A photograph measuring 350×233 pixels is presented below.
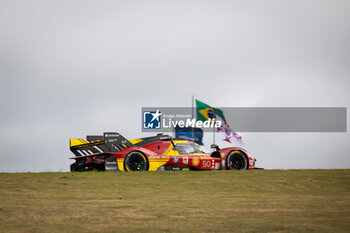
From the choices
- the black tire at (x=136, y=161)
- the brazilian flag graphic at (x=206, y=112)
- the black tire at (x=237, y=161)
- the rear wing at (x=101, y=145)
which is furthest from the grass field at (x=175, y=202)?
the brazilian flag graphic at (x=206, y=112)

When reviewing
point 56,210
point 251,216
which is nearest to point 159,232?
point 251,216

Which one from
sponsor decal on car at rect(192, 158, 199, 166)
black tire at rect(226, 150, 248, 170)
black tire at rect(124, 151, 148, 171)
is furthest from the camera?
black tire at rect(226, 150, 248, 170)

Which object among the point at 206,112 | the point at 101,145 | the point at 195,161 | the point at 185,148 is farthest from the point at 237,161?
the point at 206,112

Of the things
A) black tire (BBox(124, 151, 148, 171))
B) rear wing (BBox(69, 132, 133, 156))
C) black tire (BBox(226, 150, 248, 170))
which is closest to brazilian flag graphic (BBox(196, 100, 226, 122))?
black tire (BBox(226, 150, 248, 170))

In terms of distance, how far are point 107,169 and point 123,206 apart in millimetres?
9218

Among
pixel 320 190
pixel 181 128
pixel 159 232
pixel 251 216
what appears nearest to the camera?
pixel 159 232

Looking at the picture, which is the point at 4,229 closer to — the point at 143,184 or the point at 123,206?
the point at 123,206

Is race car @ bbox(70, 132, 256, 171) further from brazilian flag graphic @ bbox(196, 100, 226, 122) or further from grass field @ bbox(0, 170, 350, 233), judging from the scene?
brazilian flag graphic @ bbox(196, 100, 226, 122)

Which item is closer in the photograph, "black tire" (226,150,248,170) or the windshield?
the windshield

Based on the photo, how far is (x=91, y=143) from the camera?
20.9 metres

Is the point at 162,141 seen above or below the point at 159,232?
above

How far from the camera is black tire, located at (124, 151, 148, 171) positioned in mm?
19891

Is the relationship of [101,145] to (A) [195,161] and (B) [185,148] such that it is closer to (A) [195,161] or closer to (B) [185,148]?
(B) [185,148]

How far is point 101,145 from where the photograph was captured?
20891 mm
